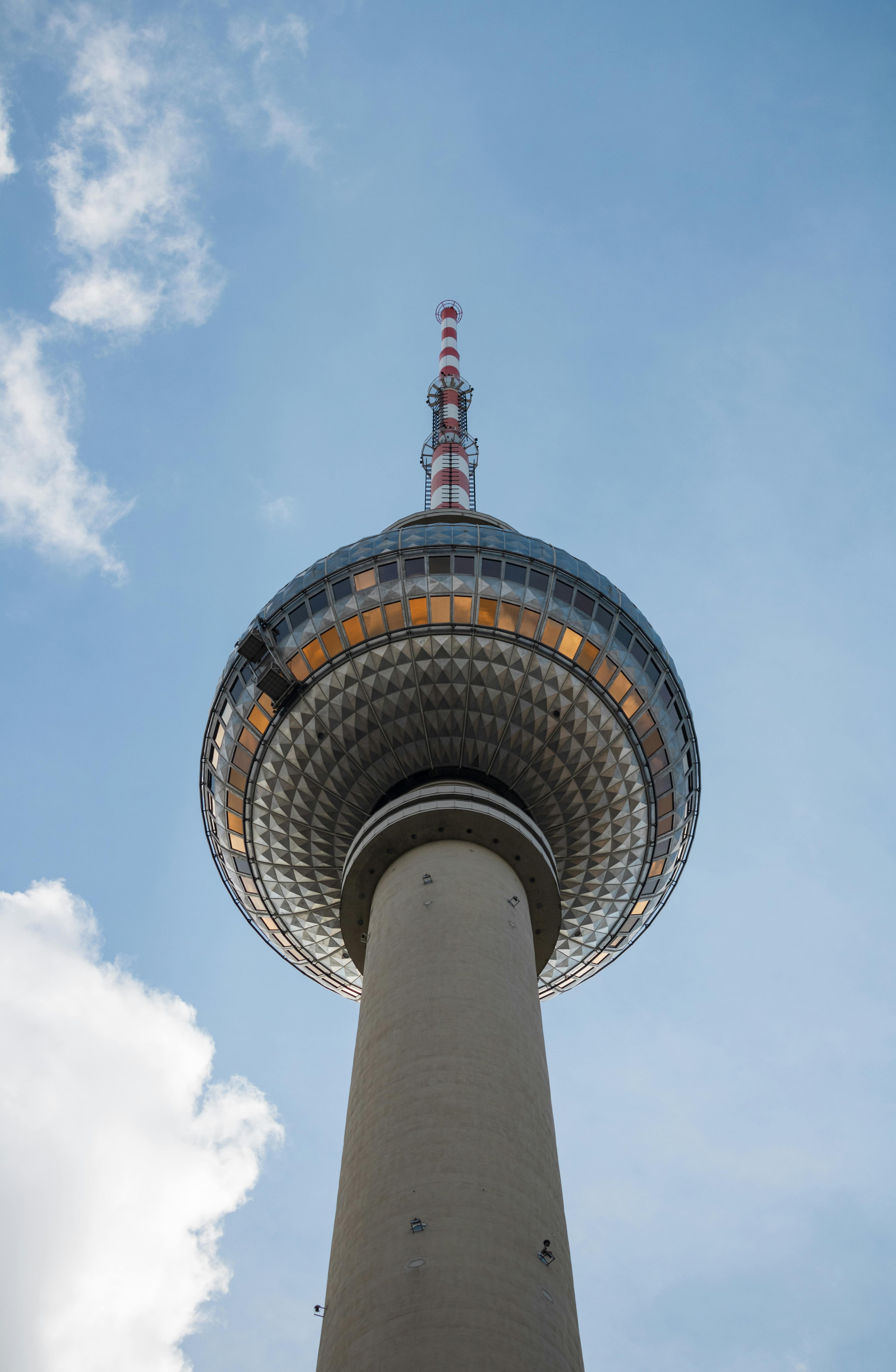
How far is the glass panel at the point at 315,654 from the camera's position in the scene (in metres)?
31.4

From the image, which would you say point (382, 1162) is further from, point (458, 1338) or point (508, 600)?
point (508, 600)

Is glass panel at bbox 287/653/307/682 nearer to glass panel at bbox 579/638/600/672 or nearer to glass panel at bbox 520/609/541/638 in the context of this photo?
glass panel at bbox 520/609/541/638

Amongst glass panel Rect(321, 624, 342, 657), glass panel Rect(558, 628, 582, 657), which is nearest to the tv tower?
glass panel Rect(321, 624, 342, 657)

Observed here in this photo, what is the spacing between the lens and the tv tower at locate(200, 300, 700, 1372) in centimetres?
2112

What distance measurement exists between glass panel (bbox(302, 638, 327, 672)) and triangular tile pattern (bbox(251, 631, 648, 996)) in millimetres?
591

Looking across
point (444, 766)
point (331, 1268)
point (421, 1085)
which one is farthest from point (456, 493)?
point (331, 1268)

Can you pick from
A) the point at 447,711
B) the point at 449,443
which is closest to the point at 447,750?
the point at 447,711

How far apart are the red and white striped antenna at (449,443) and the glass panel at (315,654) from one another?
12533 millimetres

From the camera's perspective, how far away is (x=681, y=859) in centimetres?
3697

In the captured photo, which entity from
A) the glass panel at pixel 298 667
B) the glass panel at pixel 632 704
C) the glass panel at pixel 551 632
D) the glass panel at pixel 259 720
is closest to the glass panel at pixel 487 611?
the glass panel at pixel 551 632

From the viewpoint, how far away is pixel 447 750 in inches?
1223

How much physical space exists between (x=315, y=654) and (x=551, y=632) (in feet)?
24.7

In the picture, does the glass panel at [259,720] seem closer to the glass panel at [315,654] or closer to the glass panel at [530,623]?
the glass panel at [315,654]

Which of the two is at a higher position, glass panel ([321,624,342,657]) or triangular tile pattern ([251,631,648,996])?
glass panel ([321,624,342,657])
